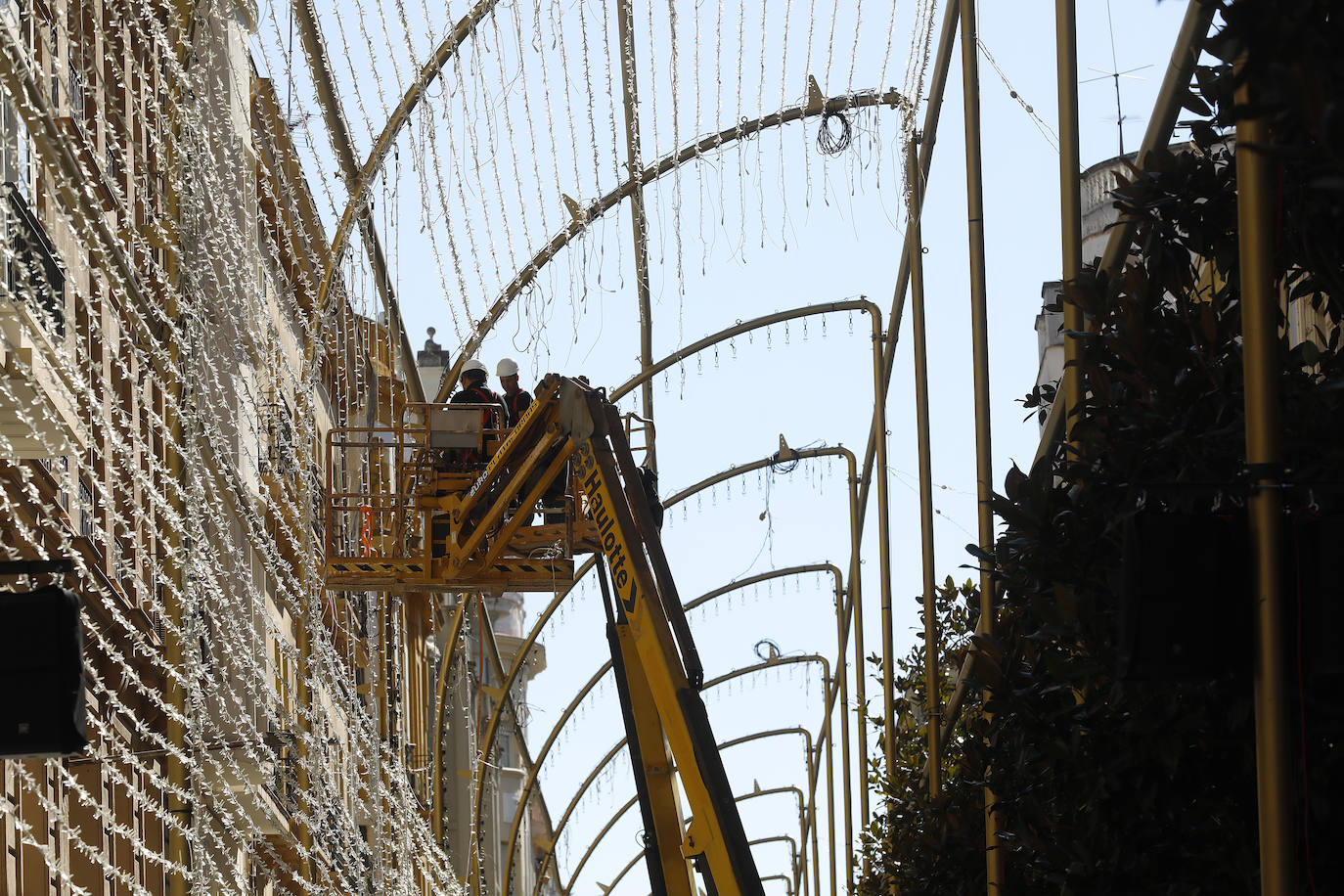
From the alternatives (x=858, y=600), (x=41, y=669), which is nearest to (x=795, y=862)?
(x=858, y=600)

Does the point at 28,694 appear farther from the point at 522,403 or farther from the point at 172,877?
the point at 522,403

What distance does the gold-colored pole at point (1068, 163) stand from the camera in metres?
9.96

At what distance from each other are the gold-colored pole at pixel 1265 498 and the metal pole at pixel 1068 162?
11.7 feet

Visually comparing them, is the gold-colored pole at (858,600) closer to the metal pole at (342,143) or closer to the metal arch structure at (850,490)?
the metal arch structure at (850,490)

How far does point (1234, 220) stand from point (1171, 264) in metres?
0.32

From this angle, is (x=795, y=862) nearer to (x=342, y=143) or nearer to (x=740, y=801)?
(x=740, y=801)

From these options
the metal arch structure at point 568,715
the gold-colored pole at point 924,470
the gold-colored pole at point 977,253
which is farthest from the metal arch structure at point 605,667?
the gold-colored pole at point 977,253

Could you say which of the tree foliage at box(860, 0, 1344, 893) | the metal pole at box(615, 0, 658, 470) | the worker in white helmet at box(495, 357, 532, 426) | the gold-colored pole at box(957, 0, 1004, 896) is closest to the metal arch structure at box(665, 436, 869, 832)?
the metal pole at box(615, 0, 658, 470)

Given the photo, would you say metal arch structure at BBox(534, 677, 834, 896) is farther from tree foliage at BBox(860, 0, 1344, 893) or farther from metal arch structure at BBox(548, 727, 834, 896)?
tree foliage at BBox(860, 0, 1344, 893)

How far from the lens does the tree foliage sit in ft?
21.4

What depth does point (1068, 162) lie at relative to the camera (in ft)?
36.1

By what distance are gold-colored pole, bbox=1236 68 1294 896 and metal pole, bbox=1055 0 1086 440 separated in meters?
3.57

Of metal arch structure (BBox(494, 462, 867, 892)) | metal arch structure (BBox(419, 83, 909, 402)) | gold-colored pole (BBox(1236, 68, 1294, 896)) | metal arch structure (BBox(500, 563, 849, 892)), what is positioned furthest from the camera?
metal arch structure (BBox(500, 563, 849, 892))

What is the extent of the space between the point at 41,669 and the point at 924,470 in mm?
13290
